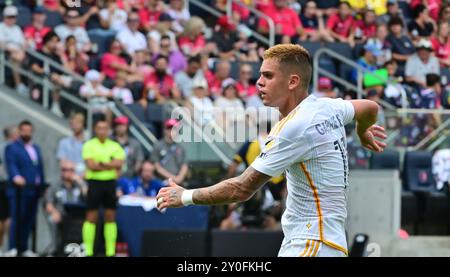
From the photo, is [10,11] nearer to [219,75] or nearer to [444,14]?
[219,75]

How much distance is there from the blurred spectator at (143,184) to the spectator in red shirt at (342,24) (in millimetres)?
5074

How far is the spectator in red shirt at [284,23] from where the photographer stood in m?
19.4

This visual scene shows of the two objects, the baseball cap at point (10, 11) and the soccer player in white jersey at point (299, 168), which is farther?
the baseball cap at point (10, 11)

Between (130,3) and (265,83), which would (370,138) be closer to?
(265,83)

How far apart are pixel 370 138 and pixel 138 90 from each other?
10286 millimetres

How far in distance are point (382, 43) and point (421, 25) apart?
1258 millimetres

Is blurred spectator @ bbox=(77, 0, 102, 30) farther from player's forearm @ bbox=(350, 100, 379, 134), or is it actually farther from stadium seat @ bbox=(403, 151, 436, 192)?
player's forearm @ bbox=(350, 100, 379, 134)

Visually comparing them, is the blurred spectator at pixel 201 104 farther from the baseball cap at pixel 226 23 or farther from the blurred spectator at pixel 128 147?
the baseball cap at pixel 226 23

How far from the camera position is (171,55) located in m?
18.2

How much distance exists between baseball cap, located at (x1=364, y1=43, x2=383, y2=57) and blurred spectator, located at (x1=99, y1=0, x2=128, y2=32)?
3.85 meters

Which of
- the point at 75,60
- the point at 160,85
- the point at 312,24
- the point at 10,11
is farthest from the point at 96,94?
the point at 312,24

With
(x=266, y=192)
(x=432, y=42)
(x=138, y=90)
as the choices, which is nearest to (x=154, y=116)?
(x=138, y=90)

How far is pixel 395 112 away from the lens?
15.9m

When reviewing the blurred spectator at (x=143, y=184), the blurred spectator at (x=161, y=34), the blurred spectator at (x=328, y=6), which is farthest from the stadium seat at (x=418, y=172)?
the blurred spectator at (x=328, y=6)
